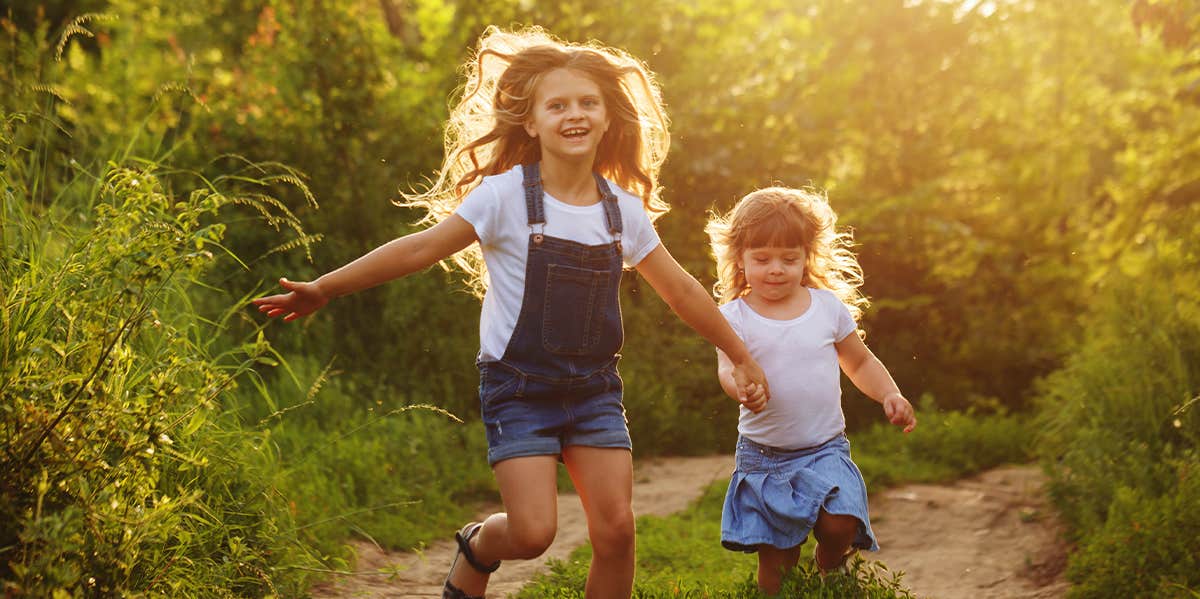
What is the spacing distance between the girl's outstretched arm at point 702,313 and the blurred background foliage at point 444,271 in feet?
3.55

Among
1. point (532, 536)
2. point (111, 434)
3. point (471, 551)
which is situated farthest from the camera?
point (471, 551)

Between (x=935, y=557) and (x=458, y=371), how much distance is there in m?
3.20

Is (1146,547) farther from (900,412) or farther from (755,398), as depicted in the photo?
(755,398)

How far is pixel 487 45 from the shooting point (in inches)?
155

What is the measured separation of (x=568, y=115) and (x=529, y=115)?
230mm

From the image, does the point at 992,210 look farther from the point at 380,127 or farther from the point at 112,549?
the point at 112,549

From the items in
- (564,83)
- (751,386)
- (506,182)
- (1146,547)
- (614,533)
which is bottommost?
(1146,547)

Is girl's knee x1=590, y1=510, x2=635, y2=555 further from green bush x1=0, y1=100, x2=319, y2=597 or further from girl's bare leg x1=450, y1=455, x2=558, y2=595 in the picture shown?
green bush x1=0, y1=100, x2=319, y2=597

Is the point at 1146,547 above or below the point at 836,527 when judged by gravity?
below

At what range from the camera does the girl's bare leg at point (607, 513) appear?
3402 millimetres

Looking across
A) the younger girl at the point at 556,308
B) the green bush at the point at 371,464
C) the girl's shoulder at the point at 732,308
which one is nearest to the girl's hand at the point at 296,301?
the younger girl at the point at 556,308

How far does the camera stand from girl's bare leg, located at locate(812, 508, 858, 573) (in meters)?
3.69

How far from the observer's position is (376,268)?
3.23 m

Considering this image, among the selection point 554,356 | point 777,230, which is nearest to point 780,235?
point 777,230
